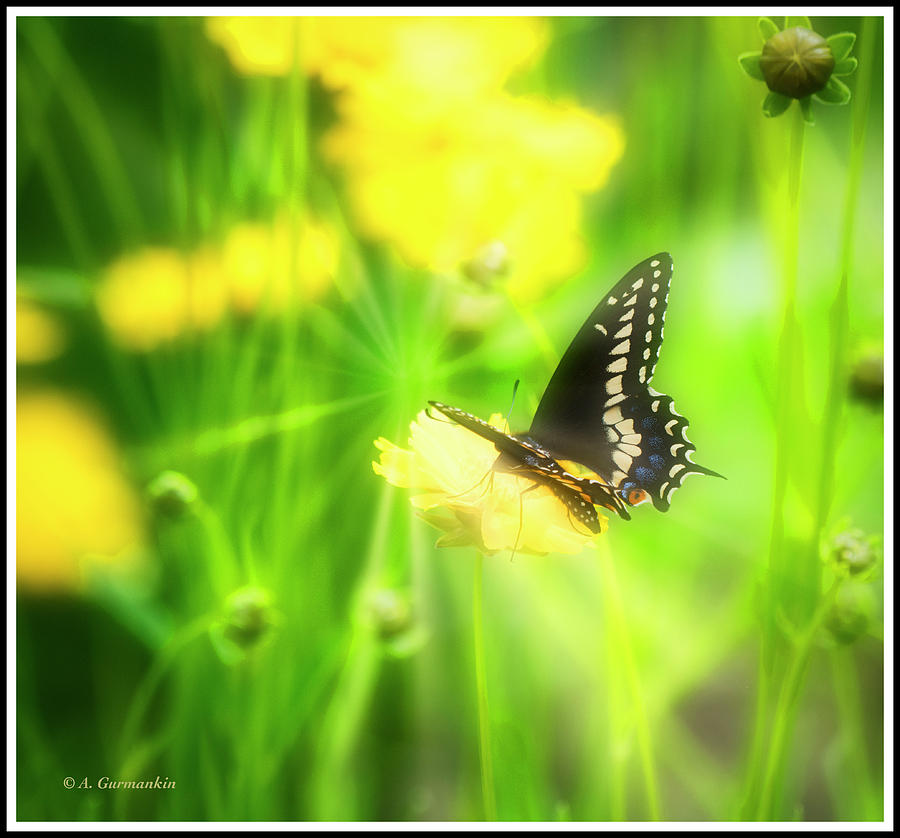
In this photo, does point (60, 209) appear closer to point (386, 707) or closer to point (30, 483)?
point (30, 483)

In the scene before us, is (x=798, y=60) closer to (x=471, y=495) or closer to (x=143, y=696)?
(x=471, y=495)

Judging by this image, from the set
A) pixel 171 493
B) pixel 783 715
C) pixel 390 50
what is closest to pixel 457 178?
pixel 390 50

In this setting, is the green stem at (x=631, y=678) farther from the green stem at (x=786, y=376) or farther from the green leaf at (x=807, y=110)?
the green leaf at (x=807, y=110)

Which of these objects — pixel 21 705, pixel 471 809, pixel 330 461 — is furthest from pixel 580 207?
pixel 21 705

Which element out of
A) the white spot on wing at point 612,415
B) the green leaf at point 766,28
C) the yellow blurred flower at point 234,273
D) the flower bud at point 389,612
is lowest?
the flower bud at point 389,612

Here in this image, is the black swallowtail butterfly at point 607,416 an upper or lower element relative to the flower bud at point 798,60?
lower

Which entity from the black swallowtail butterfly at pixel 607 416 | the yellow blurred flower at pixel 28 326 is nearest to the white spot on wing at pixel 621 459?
the black swallowtail butterfly at pixel 607 416

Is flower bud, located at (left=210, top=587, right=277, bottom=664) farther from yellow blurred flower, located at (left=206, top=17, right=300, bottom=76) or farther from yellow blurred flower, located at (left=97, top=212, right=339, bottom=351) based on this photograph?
yellow blurred flower, located at (left=206, top=17, right=300, bottom=76)
